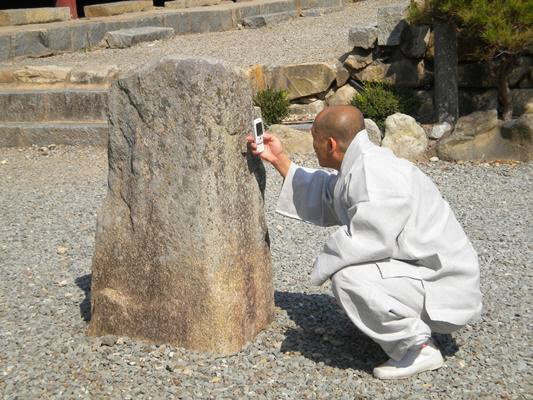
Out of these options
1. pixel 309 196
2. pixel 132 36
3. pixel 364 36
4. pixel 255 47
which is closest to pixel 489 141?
pixel 364 36

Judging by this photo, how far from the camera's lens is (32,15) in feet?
37.1

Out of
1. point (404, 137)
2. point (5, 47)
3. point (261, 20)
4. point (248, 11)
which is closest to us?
point (404, 137)

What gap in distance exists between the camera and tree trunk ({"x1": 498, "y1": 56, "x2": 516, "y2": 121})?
327 inches

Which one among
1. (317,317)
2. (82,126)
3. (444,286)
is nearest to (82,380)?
(317,317)

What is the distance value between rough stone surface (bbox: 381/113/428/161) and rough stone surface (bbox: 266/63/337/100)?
1.48m

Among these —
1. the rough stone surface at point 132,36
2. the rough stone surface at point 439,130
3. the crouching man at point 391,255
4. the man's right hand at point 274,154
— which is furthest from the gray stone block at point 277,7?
the crouching man at point 391,255

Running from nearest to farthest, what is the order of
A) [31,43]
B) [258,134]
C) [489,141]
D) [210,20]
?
1. [258,134]
2. [489,141]
3. [31,43]
4. [210,20]

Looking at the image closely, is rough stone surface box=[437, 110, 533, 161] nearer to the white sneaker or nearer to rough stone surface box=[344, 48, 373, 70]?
rough stone surface box=[344, 48, 373, 70]

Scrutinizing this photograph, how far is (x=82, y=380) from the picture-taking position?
3385 millimetres

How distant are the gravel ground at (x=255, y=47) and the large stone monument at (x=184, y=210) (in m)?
5.84

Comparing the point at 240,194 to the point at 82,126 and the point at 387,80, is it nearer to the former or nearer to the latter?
the point at 82,126

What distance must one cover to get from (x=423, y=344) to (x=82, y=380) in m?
1.44

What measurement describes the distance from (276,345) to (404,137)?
4755mm

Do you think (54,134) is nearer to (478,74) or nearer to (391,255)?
(478,74)
